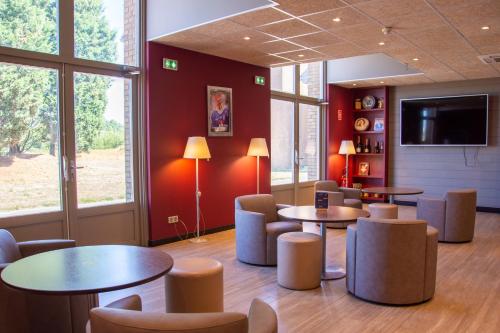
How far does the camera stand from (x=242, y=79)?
22.3 feet

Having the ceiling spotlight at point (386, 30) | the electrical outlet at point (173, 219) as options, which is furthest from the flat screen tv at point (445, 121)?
the electrical outlet at point (173, 219)

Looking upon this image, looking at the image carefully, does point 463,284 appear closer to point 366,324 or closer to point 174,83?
point 366,324

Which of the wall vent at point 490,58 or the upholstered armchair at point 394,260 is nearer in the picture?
the upholstered armchair at point 394,260

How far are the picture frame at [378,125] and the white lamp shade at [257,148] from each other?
3.93 meters

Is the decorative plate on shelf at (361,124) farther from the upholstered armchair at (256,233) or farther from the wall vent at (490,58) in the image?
the upholstered armchair at (256,233)

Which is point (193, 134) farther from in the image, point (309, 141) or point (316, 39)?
point (309, 141)

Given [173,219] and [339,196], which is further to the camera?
[339,196]

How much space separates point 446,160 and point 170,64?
624 cm

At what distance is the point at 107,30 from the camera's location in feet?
16.8

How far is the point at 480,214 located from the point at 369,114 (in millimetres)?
3245

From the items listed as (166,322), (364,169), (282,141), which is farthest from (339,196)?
(166,322)

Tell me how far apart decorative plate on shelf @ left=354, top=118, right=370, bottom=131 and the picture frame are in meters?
0.16

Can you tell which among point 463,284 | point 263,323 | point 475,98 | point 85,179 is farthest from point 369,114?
point 263,323

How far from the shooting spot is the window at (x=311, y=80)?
8555 millimetres
